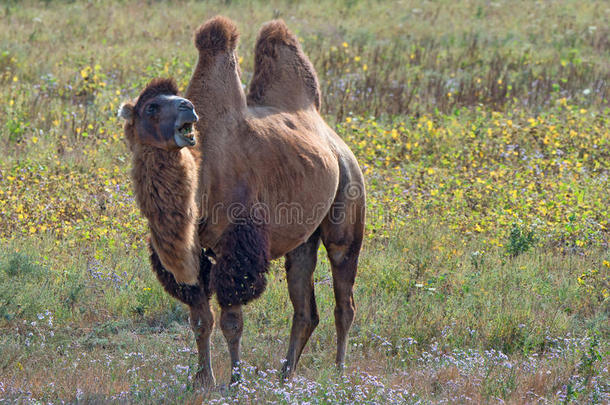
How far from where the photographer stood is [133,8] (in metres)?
19.4

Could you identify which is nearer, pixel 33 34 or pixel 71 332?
pixel 71 332

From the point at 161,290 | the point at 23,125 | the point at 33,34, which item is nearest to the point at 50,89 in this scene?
the point at 23,125

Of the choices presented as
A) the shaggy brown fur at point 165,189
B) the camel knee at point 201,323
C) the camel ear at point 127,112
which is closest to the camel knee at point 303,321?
the camel knee at point 201,323

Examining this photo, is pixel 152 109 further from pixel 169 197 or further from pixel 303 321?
pixel 303 321

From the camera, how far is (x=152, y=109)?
4.92 meters

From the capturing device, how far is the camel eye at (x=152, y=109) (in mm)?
4895

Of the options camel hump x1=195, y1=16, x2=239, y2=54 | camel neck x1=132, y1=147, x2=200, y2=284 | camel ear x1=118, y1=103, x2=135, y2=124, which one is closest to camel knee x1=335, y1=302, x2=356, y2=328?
camel neck x1=132, y1=147, x2=200, y2=284

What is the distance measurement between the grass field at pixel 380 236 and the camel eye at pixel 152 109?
169cm

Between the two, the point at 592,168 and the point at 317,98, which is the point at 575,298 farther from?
the point at 592,168

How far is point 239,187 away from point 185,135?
0.68m

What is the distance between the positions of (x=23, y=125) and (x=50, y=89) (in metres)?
1.77

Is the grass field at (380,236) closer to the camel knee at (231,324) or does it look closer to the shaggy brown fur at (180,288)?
the camel knee at (231,324)

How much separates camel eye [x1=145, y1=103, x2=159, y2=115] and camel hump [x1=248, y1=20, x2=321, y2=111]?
4.99 feet

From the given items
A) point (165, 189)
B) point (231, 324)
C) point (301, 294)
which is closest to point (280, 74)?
point (301, 294)
